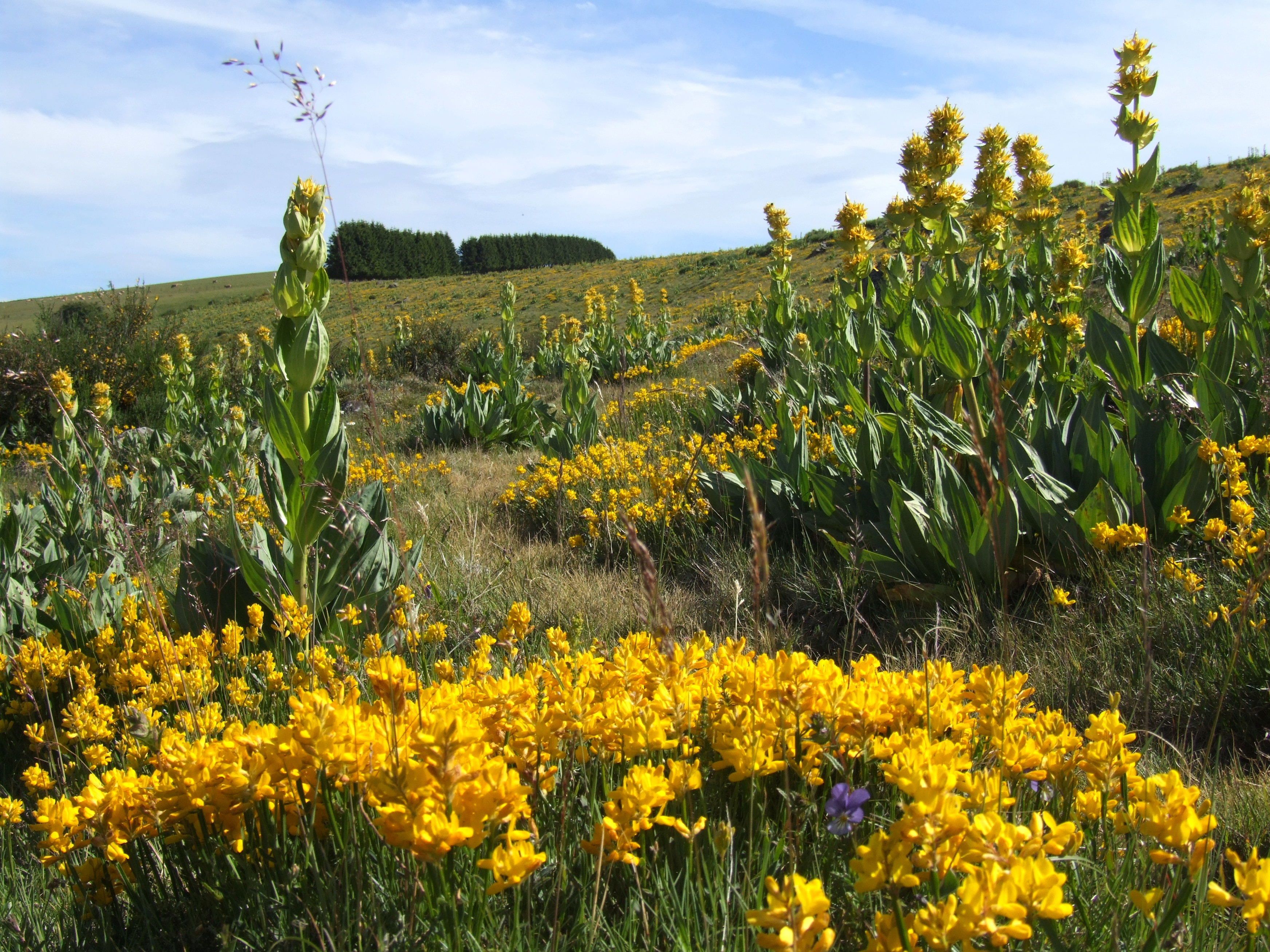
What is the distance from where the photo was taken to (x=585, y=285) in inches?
1353

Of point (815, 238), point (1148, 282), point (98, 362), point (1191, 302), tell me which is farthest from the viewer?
point (815, 238)

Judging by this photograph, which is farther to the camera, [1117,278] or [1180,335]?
[1180,335]

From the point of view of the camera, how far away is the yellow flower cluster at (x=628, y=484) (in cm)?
416

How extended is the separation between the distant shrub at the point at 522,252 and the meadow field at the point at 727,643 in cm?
5302

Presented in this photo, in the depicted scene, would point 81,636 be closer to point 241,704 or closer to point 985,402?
point 241,704

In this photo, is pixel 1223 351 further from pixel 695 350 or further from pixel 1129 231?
pixel 695 350

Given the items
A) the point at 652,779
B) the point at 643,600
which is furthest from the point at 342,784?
the point at 643,600

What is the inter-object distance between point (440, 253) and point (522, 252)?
7.47 metres

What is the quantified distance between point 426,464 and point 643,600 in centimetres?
A: 396

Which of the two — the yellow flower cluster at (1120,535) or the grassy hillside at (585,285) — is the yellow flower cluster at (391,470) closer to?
the yellow flower cluster at (1120,535)

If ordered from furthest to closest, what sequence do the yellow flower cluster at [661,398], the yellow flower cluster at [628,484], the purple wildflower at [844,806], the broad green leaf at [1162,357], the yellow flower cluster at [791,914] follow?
1. the yellow flower cluster at [661,398]
2. the yellow flower cluster at [628,484]
3. the broad green leaf at [1162,357]
4. the purple wildflower at [844,806]
5. the yellow flower cluster at [791,914]

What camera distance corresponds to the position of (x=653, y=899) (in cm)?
130

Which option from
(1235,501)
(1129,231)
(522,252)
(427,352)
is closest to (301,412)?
(1235,501)

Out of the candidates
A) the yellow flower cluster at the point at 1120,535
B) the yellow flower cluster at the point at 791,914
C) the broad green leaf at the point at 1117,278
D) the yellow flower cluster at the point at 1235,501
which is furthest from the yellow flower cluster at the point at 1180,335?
the yellow flower cluster at the point at 791,914
